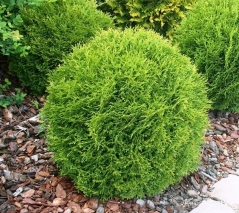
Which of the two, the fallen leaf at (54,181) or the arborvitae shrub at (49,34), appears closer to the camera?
the fallen leaf at (54,181)

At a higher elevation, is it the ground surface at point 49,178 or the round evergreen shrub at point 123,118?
the round evergreen shrub at point 123,118

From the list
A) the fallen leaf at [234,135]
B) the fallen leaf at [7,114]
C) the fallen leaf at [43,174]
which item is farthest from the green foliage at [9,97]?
the fallen leaf at [234,135]

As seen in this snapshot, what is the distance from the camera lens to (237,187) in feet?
10.6

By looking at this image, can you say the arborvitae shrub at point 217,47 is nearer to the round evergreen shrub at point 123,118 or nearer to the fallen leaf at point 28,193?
the round evergreen shrub at point 123,118

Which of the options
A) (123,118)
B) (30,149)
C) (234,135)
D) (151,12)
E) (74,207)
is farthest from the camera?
(151,12)

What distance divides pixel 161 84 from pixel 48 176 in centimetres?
108

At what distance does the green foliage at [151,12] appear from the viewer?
4.91 metres

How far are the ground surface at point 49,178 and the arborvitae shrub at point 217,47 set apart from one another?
1.37 feet

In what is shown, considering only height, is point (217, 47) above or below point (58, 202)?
above

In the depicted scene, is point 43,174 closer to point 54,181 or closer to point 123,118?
point 54,181

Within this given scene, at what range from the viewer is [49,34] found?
372 centimetres

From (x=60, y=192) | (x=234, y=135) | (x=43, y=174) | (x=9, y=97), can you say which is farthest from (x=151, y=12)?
(x=60, y=192)

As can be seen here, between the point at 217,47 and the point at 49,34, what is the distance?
1.56m

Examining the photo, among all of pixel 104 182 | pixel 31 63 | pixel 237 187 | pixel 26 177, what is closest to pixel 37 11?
pixel 31 63
